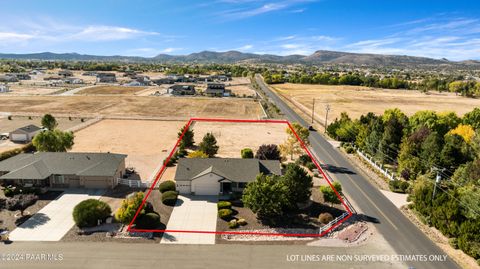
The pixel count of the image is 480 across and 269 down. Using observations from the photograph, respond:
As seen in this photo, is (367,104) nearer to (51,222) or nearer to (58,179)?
(58,179)

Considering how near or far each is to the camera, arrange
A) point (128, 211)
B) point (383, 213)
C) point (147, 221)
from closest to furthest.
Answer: point (128, 211) < point (147, 221) < point (383, 213)

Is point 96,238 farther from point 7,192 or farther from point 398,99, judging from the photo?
point 398,99

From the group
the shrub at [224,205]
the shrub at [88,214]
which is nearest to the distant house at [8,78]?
the shrub at [88,214]

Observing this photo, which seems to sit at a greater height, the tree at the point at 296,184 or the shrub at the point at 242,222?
the tree at the point at 296,184

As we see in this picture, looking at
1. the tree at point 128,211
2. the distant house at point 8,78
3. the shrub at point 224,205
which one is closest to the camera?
the tree at point 128,211

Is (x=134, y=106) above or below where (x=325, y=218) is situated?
above

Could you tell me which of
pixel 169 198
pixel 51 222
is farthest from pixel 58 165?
pixel 169 198

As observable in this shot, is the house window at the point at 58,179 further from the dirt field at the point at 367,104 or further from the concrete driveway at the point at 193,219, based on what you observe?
the dirt field at the point at 367,104
